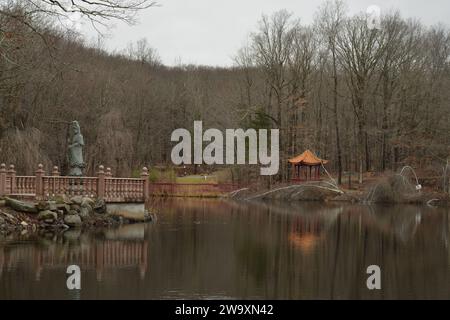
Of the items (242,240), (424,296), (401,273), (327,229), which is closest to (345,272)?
(401,273)

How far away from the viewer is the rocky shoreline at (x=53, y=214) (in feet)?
55.0

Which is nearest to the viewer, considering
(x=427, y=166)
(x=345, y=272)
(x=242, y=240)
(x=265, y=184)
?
(x=345, y=272)

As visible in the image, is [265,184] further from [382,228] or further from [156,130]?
[382,228]

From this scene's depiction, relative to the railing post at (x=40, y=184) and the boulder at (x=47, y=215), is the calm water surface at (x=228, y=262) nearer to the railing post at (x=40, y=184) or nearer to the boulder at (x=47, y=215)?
the boulder at (x=47, y=215)

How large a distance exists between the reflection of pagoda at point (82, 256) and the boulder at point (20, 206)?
3.84 meters

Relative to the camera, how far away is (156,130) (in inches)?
1934

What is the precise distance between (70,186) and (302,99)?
25.7m

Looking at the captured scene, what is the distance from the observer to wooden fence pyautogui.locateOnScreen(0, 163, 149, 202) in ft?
61.2

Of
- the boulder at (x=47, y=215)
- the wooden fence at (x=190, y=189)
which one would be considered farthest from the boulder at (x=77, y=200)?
the wooden fence at (x=190, y=189)

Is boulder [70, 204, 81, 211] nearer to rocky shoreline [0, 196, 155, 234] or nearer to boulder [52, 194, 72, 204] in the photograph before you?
rocky shoreline [0, 196, 155, 234]

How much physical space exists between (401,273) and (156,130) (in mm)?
39812

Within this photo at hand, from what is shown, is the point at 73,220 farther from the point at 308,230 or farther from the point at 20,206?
the point at 308,230

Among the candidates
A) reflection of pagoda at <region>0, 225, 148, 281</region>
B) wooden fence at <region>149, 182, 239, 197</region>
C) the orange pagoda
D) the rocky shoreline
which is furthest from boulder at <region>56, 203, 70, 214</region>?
the orange pagoda

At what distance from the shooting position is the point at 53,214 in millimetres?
17391
